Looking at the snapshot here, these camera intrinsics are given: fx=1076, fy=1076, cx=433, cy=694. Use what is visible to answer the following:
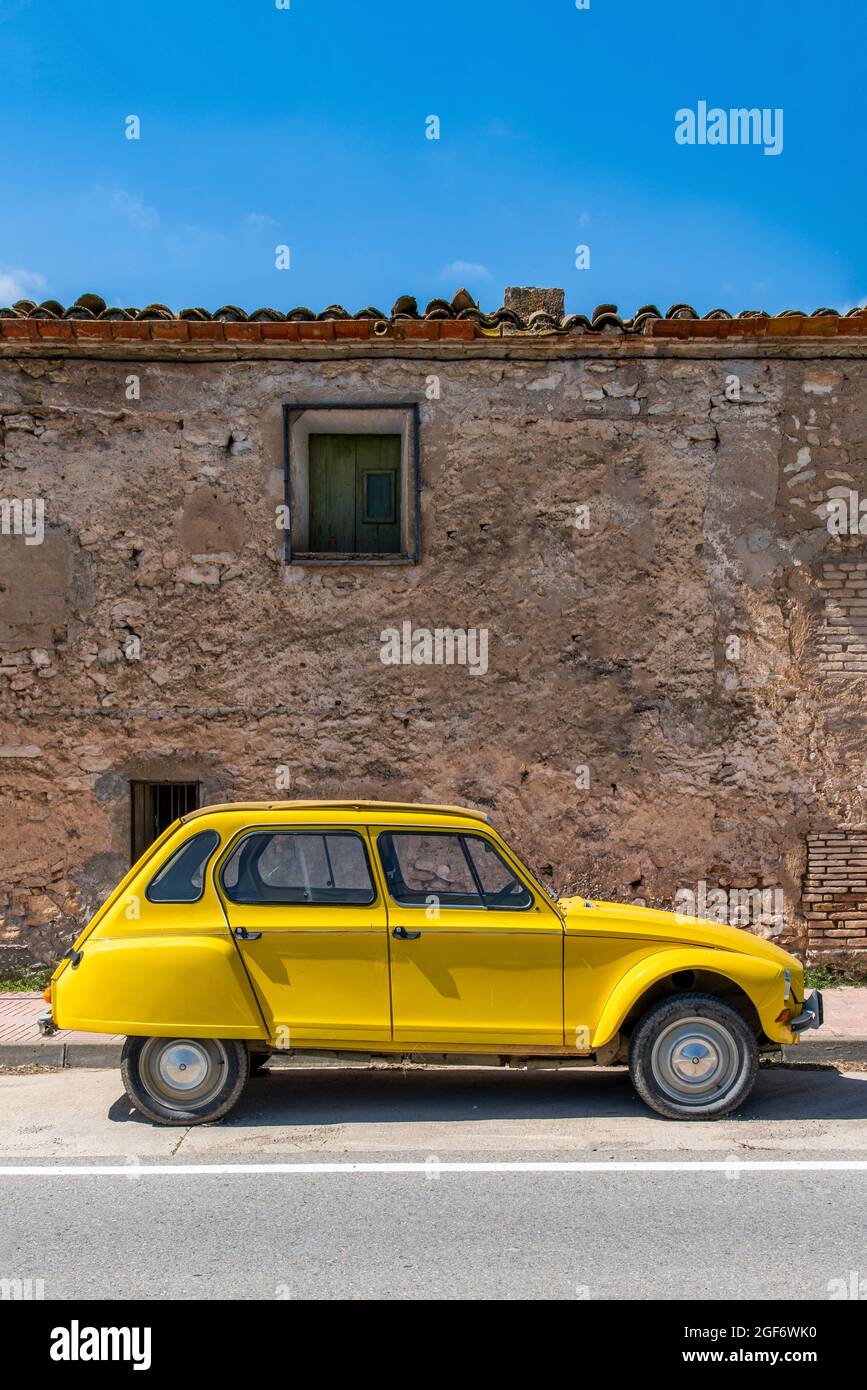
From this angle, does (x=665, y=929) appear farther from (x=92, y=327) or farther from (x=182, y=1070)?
(x=92, y=327)

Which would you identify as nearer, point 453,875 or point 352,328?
point 453,875

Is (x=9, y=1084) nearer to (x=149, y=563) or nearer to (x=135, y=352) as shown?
(x=149, y=563)

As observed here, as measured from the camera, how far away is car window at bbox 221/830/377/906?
5434 millimetres

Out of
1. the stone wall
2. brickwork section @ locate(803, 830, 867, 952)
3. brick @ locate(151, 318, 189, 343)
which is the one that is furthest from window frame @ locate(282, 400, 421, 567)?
brickwork section @ locate(803, 830, 867, 952)

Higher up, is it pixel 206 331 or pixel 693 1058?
pixel 206 331

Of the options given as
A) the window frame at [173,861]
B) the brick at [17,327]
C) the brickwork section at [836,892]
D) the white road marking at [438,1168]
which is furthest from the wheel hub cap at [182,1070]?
the brick at [17,327]

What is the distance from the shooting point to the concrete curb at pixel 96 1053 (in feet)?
21.1

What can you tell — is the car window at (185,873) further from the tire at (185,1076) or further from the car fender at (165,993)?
the tire at (185,1076)

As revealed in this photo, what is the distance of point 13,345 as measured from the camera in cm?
844

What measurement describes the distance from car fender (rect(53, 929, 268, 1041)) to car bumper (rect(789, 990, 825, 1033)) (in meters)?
2.64

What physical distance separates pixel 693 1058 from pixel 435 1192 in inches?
62.5

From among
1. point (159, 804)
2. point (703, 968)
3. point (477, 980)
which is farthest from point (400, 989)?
point (159, 804)

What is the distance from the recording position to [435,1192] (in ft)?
14.5

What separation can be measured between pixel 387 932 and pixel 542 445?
184 inches
